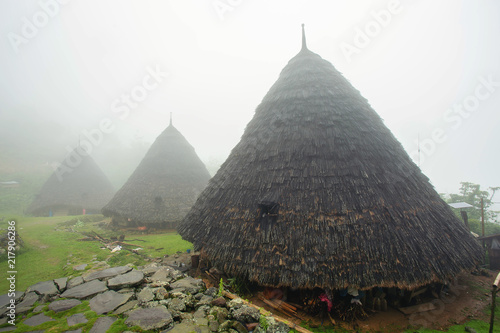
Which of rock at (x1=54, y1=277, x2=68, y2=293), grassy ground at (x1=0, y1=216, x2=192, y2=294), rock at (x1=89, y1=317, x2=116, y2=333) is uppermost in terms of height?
rock at (x1=89, y1=317, x2=116, y2=333)

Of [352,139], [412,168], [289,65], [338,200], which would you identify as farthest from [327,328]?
[289,65]

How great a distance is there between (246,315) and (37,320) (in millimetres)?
3155

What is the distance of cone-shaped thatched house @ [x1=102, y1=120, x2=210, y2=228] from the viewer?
43.5 ft

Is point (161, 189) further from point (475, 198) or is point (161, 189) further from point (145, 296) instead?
point (475, 198)

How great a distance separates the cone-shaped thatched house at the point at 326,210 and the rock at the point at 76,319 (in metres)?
2.76

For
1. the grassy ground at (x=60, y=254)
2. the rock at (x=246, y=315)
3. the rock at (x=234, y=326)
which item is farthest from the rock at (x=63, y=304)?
the rock at (x=246, y=315)

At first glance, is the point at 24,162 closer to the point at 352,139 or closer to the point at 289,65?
the point at 289,65

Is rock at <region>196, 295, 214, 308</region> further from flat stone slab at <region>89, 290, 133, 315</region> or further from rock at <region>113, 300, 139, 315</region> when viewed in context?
flat stone slab at <region>89, 290, 133, 315</region>

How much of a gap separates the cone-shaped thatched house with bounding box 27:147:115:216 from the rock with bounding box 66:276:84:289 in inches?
736

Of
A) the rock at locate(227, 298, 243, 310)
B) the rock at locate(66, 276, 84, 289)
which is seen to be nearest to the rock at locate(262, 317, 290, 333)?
the rock at locate(227, 298, 243, 310)

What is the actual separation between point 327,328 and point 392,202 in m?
3.18

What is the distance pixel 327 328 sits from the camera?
4.37 metres

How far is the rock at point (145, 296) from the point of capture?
3.63 metres

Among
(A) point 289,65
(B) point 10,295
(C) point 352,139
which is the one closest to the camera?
(B) point 10,295
